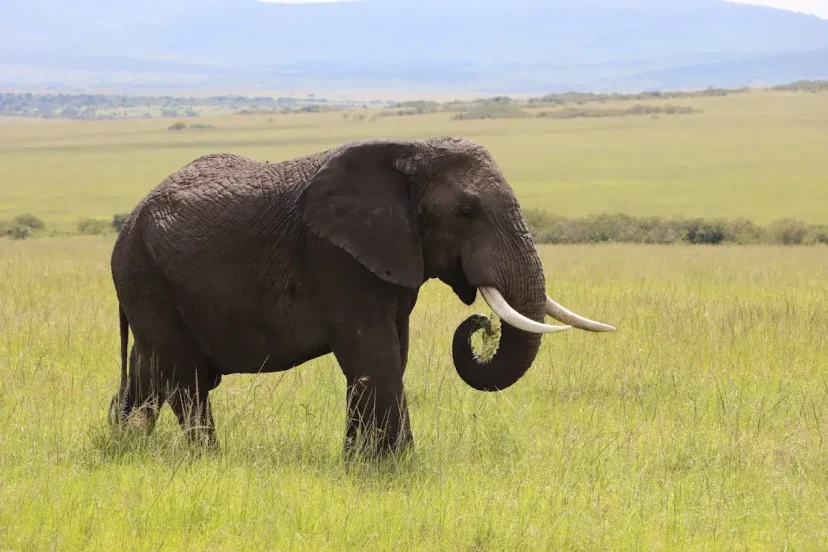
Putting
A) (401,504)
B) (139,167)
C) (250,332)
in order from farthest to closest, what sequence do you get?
(139,167) < (250,332) < (401,504)

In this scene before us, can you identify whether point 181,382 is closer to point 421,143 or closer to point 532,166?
point 421,143

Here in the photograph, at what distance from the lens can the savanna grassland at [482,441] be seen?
5.79m

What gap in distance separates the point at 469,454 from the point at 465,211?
5.10 ft

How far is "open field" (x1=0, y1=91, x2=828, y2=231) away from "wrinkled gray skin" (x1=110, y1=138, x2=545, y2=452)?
91.2ft

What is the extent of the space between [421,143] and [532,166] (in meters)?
49.4

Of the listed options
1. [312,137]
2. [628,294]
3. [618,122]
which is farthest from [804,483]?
[618,122]

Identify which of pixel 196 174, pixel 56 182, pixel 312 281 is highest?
pixel 196 174

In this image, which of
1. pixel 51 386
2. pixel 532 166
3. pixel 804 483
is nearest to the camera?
pixel 804 483

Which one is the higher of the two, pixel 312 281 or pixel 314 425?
pixel 312 281

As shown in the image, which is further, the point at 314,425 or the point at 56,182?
the point at 56,182

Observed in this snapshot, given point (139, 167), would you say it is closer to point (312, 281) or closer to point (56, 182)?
point (56, 182)

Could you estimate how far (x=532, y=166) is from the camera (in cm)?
5591

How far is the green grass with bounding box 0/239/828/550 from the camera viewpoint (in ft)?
18.9

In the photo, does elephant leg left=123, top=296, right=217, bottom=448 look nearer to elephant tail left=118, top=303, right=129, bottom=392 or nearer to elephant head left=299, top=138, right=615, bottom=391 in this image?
elephant tail left=118, top=303, right=129, bottom=392
